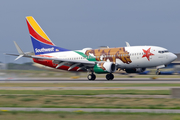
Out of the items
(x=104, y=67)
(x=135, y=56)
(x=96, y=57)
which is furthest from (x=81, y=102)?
(x=96, y=57)

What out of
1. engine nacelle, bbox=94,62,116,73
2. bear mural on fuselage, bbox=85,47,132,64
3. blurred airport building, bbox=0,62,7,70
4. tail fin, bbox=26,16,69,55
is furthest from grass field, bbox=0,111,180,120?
blurred airport building, bbox=0,62,7,70

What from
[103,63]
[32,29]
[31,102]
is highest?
[32,29]

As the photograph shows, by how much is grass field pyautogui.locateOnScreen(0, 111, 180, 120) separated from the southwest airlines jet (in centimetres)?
2540

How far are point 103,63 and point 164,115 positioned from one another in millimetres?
26895

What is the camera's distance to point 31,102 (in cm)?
1903

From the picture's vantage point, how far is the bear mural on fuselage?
4000cm

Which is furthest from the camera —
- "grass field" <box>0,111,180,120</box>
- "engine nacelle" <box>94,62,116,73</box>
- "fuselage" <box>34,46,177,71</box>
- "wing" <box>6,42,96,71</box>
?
"wing" <box>6,42,96,71</box>

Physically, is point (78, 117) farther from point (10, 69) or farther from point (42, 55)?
point (10, 69)

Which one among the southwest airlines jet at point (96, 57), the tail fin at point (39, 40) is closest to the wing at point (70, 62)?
the southwest airlines jet at point (96, 57)

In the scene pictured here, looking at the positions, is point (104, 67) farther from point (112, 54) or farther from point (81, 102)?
point (81, 102)

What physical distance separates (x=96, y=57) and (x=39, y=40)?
10874 mm

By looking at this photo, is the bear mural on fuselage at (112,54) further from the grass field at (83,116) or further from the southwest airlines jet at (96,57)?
the grass field at (83,116)

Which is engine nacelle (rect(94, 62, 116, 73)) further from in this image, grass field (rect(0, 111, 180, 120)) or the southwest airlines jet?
grass field (rect(0, 111, 180, 120))

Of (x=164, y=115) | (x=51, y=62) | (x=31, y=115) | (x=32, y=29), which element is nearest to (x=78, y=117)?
(x=31, y=115)
